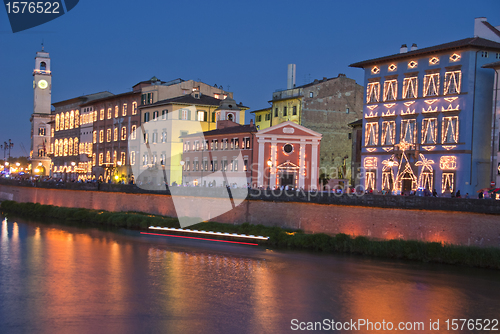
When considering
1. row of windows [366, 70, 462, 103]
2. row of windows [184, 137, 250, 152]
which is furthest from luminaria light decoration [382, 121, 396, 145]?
row of windows [184, 137, 250, 152]

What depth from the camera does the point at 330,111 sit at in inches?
2356

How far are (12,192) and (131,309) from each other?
171ft

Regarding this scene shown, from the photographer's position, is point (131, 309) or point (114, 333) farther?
point (131, 309)

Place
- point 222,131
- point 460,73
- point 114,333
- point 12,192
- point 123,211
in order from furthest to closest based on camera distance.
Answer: point 12,192, point 222,131, point 123,211, point 460,73, point 114,333

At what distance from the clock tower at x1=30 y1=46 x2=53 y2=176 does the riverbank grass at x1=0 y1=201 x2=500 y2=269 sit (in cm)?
5966

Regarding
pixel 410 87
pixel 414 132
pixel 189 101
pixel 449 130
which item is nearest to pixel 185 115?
pixel 189 101

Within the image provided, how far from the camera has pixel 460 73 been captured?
3888cm

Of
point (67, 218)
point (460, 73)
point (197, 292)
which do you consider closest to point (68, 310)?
point (197, 292)

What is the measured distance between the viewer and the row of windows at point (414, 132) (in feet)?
130

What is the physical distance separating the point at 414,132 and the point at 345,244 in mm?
12817

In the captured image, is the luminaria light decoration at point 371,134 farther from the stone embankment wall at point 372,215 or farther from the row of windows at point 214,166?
the row of windows at point 214,166

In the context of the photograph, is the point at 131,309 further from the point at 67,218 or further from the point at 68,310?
the point at 67,218

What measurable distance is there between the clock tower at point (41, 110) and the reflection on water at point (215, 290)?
2822 inches

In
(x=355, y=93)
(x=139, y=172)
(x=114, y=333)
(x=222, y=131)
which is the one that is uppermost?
(x=355, y=93)
